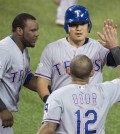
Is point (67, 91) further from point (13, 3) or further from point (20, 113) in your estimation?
point (13, 3)

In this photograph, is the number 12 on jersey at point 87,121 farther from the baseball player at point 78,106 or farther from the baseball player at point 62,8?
the baseball player at point 62,8

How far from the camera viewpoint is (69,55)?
248 inches

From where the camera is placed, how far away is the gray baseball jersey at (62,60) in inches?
246

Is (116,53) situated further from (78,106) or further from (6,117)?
(6,117)

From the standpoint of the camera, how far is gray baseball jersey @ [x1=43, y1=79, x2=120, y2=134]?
5.08 m

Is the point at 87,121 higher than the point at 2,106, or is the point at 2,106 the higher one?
the point at 87,121

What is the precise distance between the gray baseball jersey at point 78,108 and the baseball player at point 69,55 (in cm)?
101

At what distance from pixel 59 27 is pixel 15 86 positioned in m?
6.60

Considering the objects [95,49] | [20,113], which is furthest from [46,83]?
[20,113]

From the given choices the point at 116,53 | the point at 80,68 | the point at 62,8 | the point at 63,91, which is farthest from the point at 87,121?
the point at 62,8

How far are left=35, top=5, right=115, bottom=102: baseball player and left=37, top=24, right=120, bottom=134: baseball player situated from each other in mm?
1020

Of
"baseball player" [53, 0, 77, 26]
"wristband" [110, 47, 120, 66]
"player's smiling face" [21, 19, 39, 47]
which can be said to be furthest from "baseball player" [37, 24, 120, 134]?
"baseball player" [53, 0, 77, 26]

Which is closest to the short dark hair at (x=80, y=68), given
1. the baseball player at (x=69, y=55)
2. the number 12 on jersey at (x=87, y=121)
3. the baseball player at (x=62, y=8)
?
the number 12 on jersey at (x=87, y=121)

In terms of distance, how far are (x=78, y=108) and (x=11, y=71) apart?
52.8 inches
